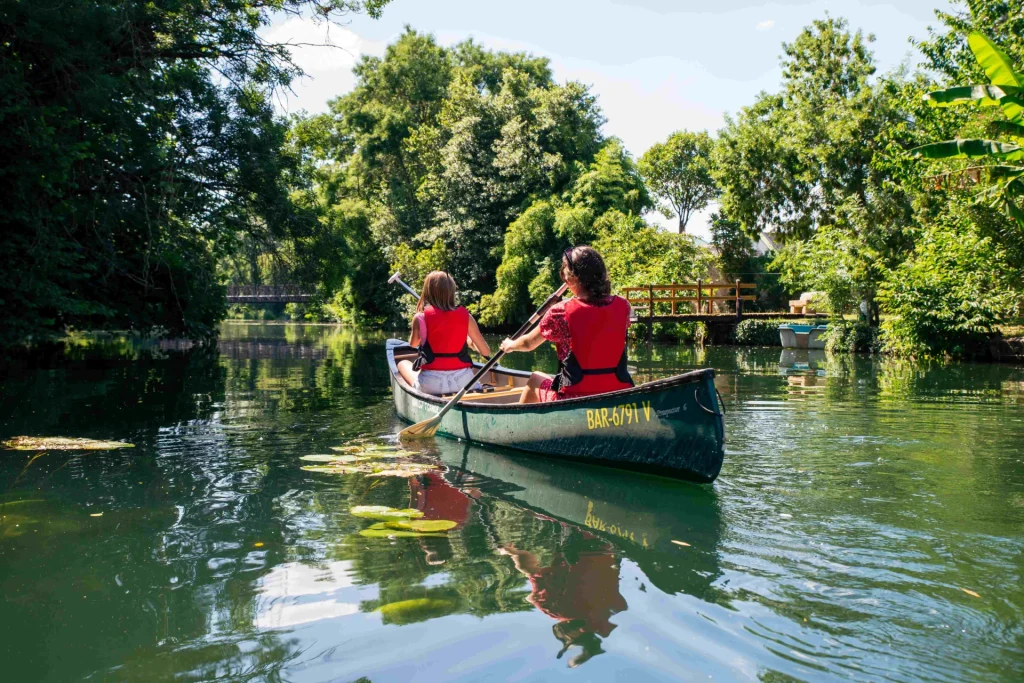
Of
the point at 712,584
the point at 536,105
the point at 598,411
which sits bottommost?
the point at 712,584

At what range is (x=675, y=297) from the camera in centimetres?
2709

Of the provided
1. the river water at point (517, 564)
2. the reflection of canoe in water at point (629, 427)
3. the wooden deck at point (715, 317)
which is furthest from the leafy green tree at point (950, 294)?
the reflection of canoe in water at point (629, 427)

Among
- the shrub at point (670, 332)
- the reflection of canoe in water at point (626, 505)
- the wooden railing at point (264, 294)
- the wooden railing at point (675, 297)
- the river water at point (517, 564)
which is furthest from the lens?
the wooden railing at point (264, 294)

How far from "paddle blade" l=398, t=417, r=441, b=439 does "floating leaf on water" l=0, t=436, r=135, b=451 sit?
7.45ft

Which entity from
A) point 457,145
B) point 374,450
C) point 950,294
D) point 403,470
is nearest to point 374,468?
point 403,470

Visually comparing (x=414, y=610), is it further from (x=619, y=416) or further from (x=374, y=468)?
(x=374, y=468)

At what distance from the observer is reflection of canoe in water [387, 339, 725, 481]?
5270 millimetres

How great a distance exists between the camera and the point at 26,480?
5.76 meters

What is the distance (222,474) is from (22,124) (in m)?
7.89

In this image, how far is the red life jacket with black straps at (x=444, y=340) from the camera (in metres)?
7.94

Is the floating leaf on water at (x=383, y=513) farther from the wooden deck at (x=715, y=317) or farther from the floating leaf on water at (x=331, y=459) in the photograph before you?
the wooden deck at (x=715, y=317)

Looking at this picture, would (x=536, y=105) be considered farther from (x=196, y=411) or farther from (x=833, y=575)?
(x=833, y=575)

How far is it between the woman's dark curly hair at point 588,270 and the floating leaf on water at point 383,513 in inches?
75.5

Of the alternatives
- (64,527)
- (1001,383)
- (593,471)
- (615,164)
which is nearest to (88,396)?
(64,527)
